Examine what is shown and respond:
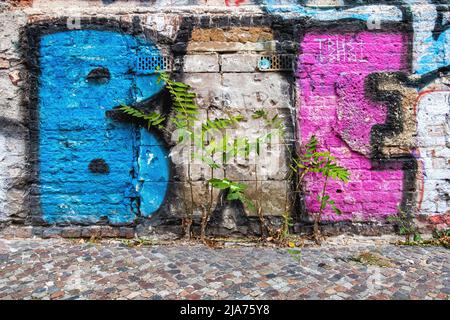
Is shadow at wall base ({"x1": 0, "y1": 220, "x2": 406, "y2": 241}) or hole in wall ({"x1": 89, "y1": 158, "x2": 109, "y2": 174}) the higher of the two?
hole in wall ({"x1": 89, "y1": 158, "x2": 109, "y2": 174})

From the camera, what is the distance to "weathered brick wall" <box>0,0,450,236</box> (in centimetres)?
368

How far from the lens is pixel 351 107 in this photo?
369 centimetres

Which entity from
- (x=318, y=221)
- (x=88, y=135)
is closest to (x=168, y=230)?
(x=88, y=135)

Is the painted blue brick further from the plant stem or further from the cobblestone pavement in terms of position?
the plant stem

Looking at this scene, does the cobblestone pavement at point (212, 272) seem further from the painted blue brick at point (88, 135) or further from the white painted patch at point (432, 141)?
the white painted patch at point (432, 141)

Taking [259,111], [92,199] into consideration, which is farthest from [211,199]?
[92,199]

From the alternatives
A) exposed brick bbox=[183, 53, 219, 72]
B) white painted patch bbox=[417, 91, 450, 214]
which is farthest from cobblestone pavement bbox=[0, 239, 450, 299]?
exposed brick bbox=[183, 53, 219, 72]

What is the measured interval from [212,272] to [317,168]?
Result: 156cm

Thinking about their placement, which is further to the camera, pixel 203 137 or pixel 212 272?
pixel 203 137

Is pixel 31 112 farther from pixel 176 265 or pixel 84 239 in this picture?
pixel 176 265

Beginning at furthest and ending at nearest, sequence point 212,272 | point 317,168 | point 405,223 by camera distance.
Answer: point 405,223 < point 317,168 < point 212,272

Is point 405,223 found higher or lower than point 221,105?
lower

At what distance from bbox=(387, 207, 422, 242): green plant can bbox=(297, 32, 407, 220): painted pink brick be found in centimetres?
8

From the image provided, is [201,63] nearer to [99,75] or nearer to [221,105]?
[221,105]
